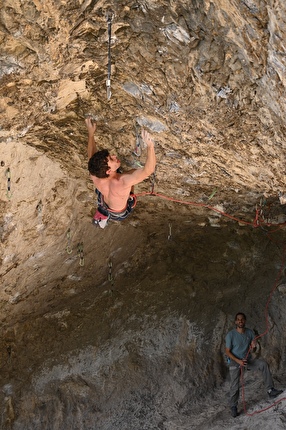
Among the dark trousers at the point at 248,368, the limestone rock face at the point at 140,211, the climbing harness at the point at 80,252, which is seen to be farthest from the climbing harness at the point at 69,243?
the dark trousers at the point at 248,368

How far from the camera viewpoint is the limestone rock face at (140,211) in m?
4.88

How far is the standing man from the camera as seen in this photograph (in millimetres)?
7820

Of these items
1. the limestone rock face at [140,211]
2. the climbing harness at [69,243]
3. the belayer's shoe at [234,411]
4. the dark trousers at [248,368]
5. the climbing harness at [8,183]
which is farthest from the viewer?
the climbing harness at [69,243]

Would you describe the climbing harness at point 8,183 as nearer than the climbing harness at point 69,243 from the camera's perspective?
Yes

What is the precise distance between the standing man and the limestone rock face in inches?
12.2

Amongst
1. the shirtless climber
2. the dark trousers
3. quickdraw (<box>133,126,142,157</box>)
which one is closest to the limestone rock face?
quickdraw (<box>133,126,142,157</box>)

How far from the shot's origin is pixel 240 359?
25.7 ft

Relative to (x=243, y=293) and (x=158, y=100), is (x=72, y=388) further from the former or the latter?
(x=158, y=100)

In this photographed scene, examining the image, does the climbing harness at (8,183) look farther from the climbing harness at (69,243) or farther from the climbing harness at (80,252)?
the climbing harness at (80,252)

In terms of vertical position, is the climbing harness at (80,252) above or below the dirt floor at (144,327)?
above

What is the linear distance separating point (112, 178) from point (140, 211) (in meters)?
2.57

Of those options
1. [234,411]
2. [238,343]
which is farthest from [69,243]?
[234,411]

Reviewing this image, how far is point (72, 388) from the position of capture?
8766 mm

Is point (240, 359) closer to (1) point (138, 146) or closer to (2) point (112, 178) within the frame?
(1) point (138, 146)
